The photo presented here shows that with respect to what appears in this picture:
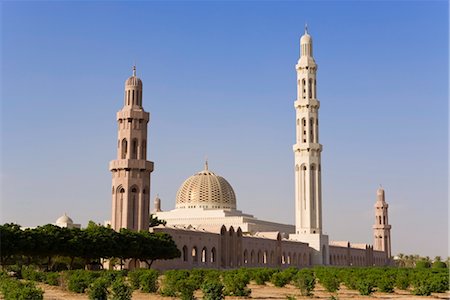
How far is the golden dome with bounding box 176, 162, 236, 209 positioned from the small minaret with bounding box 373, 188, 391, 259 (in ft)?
87.7

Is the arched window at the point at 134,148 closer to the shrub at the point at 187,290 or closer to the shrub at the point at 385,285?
the shrub at the point at 385,285

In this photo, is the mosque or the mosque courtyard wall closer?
the mosque

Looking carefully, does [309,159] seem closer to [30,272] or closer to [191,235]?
[191,235]

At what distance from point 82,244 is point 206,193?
37.5m

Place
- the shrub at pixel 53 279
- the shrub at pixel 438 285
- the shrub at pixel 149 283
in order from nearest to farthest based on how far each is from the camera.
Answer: the shrub at pixel 149 283, the shrub at pixel 438 285, the shrub at pixel 53 279

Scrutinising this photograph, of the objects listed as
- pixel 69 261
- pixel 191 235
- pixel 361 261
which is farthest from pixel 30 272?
pixel 361 261

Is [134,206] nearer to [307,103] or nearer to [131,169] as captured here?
[131,169]

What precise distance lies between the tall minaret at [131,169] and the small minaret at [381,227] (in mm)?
53826

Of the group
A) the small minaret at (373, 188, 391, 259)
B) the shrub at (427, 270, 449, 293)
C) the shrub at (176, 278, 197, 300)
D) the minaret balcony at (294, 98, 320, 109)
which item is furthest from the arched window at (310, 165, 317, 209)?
the shrub at (176, 278, 197, 300)

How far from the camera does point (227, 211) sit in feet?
253

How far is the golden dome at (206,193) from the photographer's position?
258ft

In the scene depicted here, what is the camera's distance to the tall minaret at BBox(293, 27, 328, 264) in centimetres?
7338

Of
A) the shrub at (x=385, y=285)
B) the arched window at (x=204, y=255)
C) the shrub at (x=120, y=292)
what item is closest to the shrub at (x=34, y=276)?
the shrub at (x=120, y=292)

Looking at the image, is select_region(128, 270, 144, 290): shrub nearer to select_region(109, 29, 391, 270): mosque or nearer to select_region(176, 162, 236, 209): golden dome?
select_region(109, 29, 391, 270): mosque
